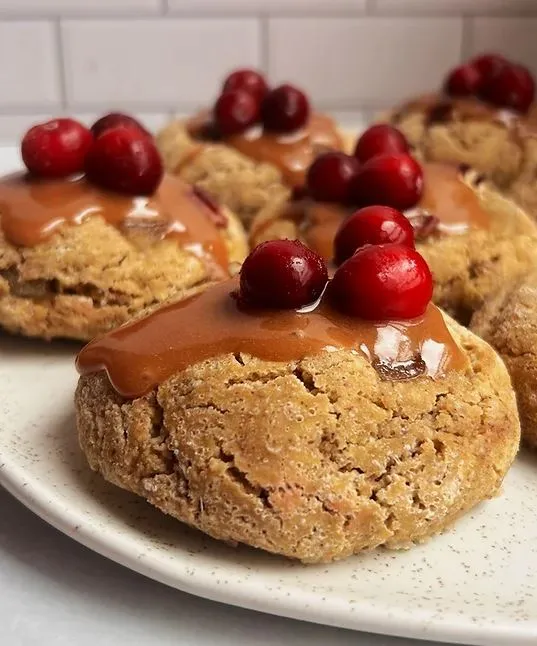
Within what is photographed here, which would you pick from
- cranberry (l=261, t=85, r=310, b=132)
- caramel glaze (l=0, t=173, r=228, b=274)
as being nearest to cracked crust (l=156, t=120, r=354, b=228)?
cranberry (l=261, t=85, r=310, b=132)

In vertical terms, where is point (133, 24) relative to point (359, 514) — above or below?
above

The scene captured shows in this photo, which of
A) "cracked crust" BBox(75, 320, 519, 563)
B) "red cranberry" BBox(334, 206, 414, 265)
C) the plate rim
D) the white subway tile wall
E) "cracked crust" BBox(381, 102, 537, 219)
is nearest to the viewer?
the plate rim

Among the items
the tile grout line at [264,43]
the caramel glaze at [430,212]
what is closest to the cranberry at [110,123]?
the caramel glaze at [430,212]

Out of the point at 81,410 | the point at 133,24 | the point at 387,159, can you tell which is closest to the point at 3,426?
the point at 81,410

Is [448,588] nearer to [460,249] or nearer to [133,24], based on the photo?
[460,249]

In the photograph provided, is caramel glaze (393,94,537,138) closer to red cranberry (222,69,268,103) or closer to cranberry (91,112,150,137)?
red cranberry (222,69,268,103)

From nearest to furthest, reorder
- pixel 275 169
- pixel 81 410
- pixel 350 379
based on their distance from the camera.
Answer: pixel 350 379 < pixel 81 410 < pixel 275 169
